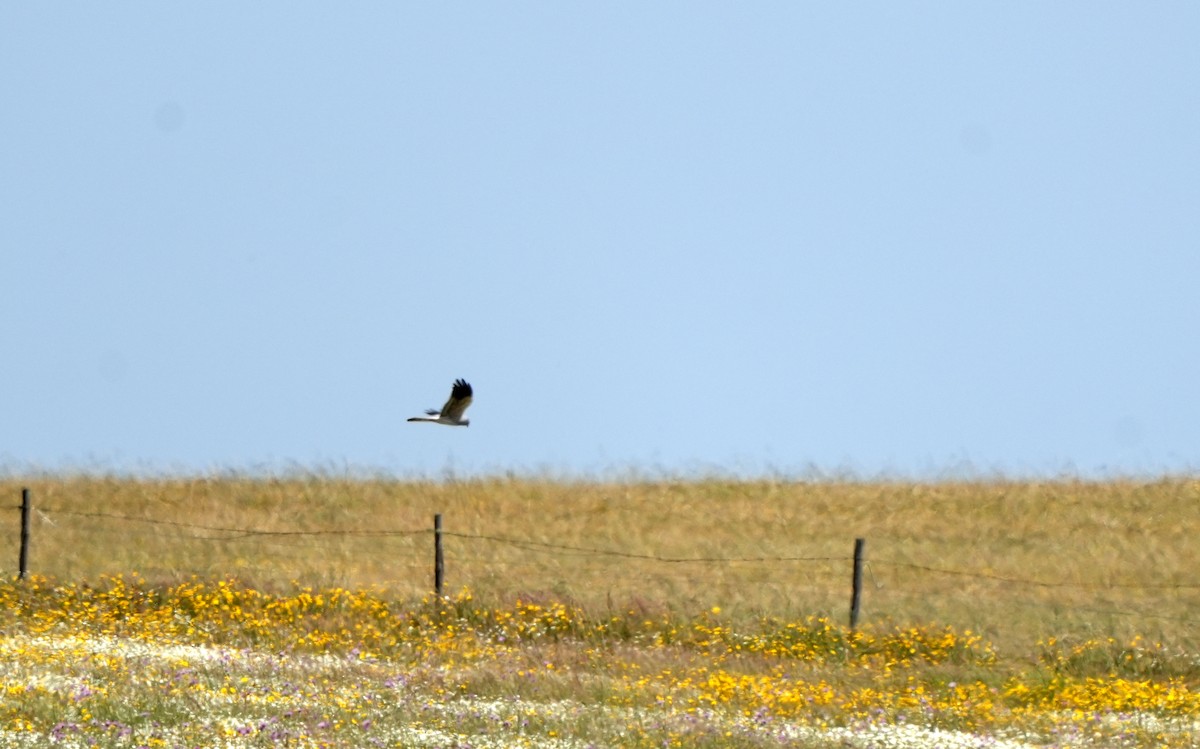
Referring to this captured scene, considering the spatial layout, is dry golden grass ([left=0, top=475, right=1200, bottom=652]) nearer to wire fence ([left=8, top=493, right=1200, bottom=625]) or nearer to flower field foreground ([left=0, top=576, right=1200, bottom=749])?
wire fence ([left=8, top=493, right=1200, bottom=625])

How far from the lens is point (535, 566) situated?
2733 centimetres

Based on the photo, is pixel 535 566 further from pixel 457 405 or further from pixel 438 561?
pixel 457 405

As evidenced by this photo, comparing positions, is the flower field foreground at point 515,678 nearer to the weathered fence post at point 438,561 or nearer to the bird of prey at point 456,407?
the weathered fence post at point 438,561

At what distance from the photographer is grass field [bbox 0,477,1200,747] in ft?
45.8

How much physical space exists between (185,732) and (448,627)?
9.23 m

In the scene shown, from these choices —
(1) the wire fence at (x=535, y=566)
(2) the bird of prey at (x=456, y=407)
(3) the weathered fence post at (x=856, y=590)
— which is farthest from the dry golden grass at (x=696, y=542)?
(2) the bird of prey at (x=456, y=407)

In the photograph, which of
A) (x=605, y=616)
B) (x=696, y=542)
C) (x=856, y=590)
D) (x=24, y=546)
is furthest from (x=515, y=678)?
(x=696, y=542)

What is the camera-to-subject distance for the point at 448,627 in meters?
21.6

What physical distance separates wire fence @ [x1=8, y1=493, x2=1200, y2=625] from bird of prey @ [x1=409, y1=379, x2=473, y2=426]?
7923mm

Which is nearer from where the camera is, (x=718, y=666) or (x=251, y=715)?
(x=251, y=715)

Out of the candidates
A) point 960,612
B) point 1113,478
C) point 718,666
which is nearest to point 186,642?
point 718,666

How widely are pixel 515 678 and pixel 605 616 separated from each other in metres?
5.82

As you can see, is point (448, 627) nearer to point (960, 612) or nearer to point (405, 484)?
point (960, 612)

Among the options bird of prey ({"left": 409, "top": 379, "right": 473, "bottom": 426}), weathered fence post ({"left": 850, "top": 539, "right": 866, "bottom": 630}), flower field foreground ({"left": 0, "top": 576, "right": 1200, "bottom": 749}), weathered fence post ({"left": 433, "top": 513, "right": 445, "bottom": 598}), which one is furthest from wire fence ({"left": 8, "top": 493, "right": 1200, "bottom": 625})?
bird of prey ({"left": 409, "top": 379, "right": 473, "bottom": 426})
